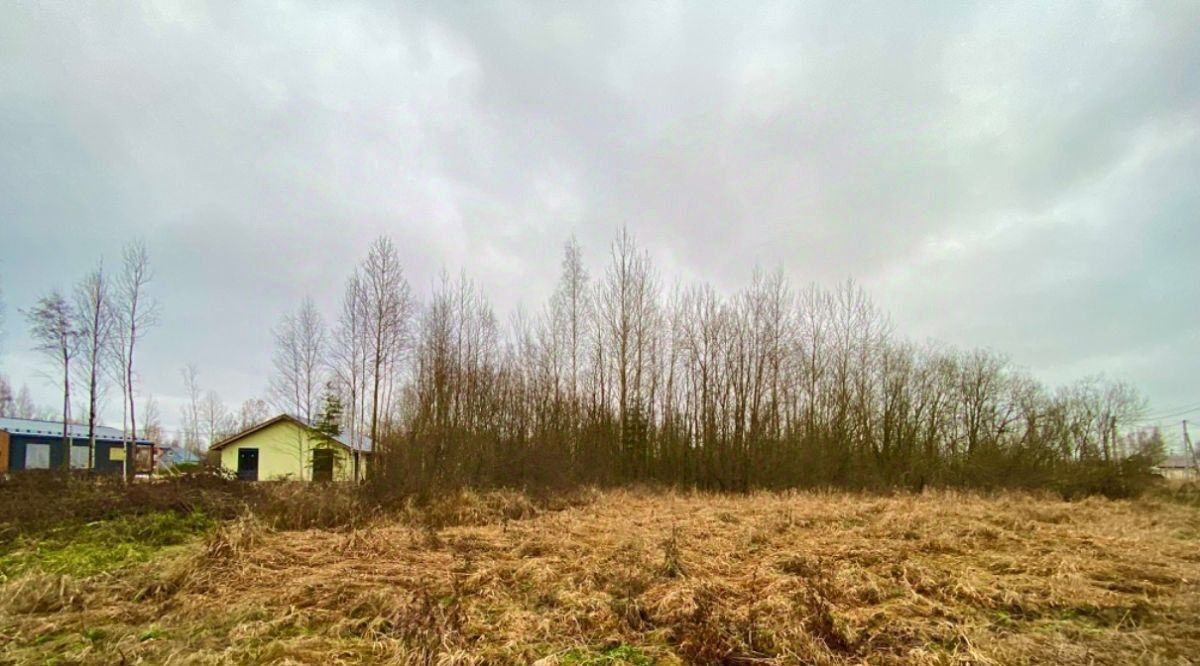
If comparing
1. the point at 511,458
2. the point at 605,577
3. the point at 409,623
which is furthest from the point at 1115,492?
the point at 409,623

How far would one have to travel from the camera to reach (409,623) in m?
5.06

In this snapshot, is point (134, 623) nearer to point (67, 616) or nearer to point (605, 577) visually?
point (67, 616)

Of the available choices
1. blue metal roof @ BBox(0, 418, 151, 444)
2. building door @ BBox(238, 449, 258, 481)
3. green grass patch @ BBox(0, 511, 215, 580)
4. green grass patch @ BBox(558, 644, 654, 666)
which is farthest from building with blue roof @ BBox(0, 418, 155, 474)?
green grass patch @ BBox(558, 644, 654, 666)

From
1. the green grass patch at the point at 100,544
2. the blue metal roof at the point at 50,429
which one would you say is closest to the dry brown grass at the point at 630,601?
the green grass patch at the point at 100,544

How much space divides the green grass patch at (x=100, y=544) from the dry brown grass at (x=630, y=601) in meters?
1.05

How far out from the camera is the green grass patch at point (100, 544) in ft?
23.0

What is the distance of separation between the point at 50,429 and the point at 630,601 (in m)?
44.4

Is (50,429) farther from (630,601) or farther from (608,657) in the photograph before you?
(608,657)

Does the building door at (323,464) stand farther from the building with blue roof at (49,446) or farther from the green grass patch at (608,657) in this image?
the green grass patch at (608,657)

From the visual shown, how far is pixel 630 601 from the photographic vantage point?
5.57m

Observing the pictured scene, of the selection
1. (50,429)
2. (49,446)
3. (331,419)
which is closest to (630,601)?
(331,419)

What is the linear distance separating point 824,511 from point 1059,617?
7.38 m

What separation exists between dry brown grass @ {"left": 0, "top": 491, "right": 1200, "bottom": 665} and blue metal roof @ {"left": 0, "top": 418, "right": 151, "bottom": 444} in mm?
31994

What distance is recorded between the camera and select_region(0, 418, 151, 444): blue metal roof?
1297 inches
